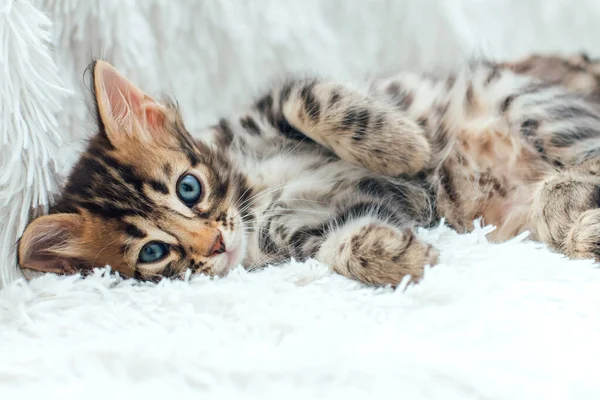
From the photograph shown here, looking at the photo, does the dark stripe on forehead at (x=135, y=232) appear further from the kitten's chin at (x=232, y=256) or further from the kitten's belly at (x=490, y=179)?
the kitten's belly at (x=490, y=179)

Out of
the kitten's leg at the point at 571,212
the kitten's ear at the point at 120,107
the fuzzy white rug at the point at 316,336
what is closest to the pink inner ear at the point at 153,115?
the kitten's ear at the point at 120,107

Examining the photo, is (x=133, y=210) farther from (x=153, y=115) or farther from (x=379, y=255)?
(x=379, y=255)

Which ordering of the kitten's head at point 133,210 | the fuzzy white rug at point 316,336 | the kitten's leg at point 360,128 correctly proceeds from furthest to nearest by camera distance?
1. the kitten's leg at point 360,128
2. the kitten's head at point 133,210
3. the fuzzy white rug at point 316,336

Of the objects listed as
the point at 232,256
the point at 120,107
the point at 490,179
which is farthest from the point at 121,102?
the point at 490,179

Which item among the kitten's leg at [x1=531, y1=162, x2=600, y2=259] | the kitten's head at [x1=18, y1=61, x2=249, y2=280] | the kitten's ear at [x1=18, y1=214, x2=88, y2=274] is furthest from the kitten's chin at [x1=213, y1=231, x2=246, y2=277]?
the kitten's leg at [x1=531, y1=162, x2=600, y2=259]

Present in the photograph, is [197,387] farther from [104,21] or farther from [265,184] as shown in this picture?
[104,21]

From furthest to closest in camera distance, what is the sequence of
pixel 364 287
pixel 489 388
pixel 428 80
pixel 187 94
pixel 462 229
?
1. pixel 187 94
2. pixel 428 80
3. pixel 462 229
4. pixel 364 287
5. pixel 489 388

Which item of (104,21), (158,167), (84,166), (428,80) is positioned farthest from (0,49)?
(428,80)

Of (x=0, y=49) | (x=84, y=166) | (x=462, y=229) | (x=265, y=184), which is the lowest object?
(x=462, y=229)
